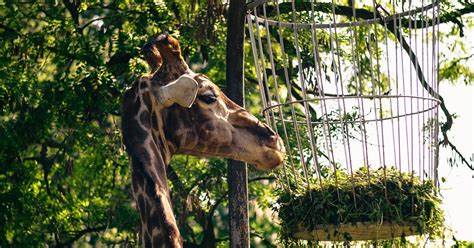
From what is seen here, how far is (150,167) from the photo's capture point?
7.09 metres

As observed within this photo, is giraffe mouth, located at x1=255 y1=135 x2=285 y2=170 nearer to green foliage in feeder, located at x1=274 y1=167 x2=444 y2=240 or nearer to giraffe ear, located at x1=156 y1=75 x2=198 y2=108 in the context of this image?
green foliage in feeder, located at x1=274 y1=167 x2=444 y2=240

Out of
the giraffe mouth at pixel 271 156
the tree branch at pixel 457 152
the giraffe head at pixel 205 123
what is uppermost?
the giraffe head at pixel 205 123

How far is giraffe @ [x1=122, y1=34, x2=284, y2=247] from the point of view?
6.99 meters

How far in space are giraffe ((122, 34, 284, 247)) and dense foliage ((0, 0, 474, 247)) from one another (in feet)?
18.6

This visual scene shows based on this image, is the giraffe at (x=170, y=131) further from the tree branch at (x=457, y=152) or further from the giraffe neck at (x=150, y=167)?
the tree branch at (x=457, y=152)

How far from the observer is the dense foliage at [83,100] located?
14.5 meters

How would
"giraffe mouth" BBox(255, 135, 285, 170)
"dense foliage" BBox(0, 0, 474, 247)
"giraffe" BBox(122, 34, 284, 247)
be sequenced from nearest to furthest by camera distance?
"giraffe" BBox(122, 34, 284, 247)
"giraffe mouth" BBox(255, 135, 285, 170)
"dense foliage" BBox(0, 0, 474, 247)

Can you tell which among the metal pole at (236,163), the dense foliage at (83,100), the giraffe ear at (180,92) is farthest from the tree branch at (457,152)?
the giraffe ear at (180,92)

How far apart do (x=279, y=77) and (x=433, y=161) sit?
7822 mm

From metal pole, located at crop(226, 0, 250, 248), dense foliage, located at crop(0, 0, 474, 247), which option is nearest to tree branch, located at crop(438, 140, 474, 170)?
dense foliage, located at crop(0, 0, 474, 247)

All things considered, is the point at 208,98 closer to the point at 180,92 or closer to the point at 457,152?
the point at 180,92

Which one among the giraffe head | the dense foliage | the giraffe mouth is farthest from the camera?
the dense foliage

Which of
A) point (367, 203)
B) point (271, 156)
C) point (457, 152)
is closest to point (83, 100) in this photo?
point (457, 152)

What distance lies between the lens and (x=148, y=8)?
14.9 meters
